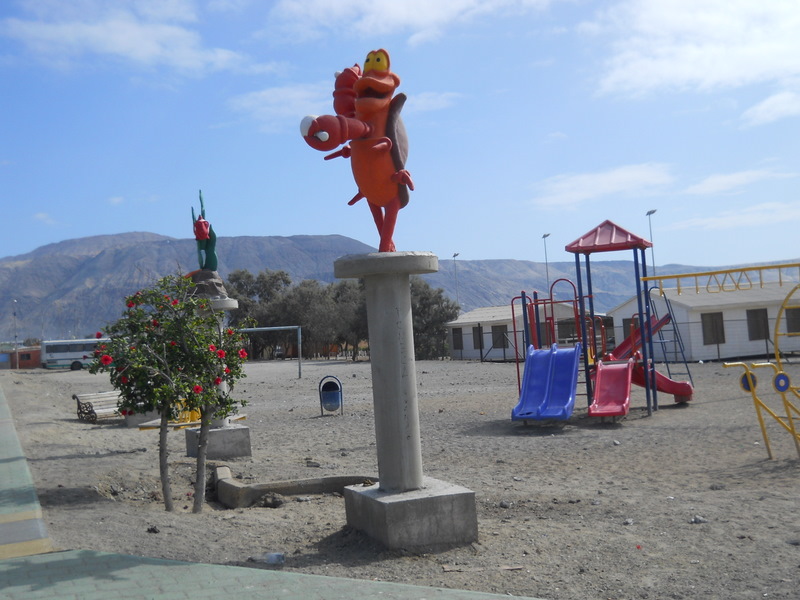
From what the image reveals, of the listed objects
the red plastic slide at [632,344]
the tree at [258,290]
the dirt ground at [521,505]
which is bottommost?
the dirt ground at [521,505]

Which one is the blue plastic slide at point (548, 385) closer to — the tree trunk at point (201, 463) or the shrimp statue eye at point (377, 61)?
the tree trunk at point (201, 463)

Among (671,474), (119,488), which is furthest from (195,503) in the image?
(671,474)

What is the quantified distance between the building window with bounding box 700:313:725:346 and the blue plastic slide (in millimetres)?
20611

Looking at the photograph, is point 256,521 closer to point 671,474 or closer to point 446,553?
point 446,553

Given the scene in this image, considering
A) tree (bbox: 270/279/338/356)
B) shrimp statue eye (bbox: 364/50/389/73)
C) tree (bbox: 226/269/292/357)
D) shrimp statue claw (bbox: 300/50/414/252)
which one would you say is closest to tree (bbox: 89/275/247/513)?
shrimp statue claw (bbox: 300/50/414/252)

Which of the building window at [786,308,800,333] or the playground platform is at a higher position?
the building window at [786,308,800,333]

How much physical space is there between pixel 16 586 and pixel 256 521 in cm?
266

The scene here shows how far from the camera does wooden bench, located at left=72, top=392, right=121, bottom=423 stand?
18328 millimetres

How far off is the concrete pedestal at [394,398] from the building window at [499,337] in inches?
1462

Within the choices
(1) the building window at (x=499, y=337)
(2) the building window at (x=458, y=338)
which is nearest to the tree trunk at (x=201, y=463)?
(1) the building window at (x=499, y=337)

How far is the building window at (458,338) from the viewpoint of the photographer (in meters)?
47.8

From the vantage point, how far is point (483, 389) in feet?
77.5

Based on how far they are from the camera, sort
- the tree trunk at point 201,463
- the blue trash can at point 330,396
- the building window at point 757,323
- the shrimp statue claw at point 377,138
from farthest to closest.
→ the building window at point 757,323
the blue trash can at point 330,396
the tree trunk at point 201,463
the shrimp statue claw at point 377,138

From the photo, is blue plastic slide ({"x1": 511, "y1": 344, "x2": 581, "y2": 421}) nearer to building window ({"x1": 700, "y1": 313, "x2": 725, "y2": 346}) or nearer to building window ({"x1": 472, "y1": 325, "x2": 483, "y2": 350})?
building window ({"x1": 700, "y1": 313, "x2": 725, "y2": 346})
